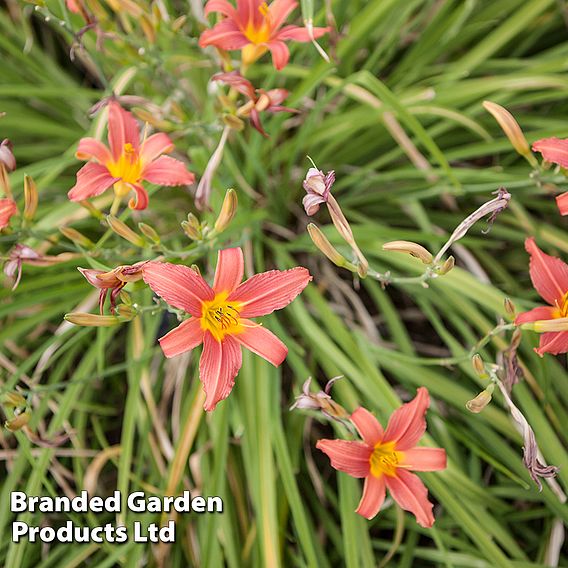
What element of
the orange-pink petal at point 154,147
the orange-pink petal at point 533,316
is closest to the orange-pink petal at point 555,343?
the orange-pink petal at point 533,316

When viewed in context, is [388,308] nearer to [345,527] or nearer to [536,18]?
[345,527]

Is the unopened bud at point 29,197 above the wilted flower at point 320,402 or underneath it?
above

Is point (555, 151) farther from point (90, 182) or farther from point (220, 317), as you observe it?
point (90, 182)

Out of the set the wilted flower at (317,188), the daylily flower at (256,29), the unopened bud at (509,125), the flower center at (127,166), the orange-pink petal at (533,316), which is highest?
the daylily flower at (256,29)

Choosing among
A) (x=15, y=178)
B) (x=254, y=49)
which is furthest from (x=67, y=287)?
(x=254, y=49)

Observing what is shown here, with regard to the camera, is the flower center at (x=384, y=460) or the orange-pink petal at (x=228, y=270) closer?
the orange-pink petal at (x=228, y=270)

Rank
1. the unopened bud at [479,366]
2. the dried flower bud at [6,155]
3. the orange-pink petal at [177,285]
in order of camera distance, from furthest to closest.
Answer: the dried flower bud at [6,155] < the unopened bud at [479,366] < the orange-pink petal at [177,285]

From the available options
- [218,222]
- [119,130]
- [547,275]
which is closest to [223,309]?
[218,222]

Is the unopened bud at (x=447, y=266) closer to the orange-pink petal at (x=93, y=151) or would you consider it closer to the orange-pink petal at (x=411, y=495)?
the orange-pink petal at (x=411, y=495)

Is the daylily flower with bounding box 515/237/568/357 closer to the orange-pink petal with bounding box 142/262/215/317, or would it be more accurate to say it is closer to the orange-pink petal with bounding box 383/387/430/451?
the orange-pink petal with bounding box 383/387/430/451
